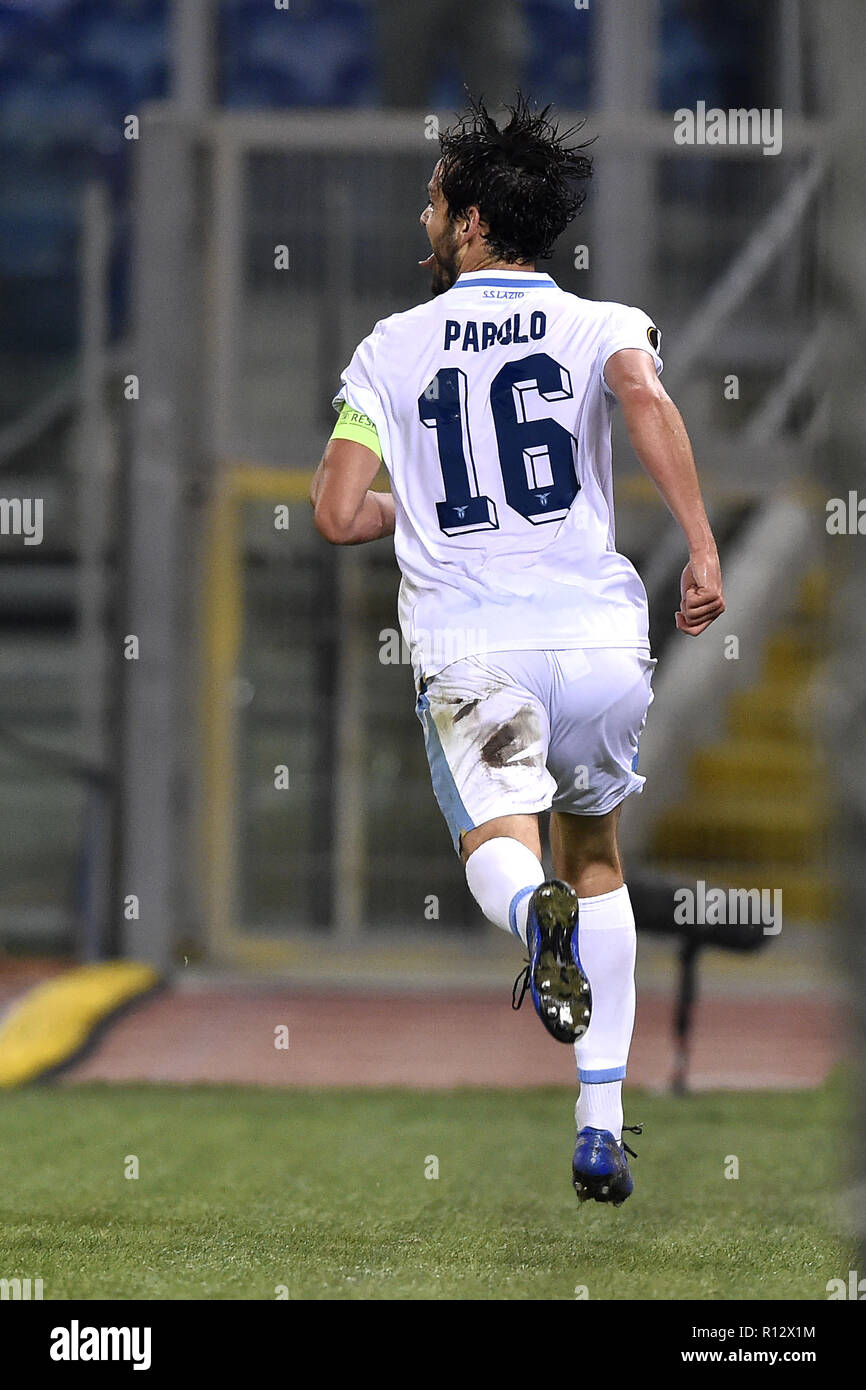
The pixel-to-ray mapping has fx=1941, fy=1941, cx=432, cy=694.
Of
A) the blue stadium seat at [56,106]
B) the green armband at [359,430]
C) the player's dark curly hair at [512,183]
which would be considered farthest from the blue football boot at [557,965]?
the blue stadium seat at [56,106]

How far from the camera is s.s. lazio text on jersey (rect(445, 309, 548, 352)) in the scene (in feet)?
12.4

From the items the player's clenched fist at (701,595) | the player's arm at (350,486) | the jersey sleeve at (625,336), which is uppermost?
the jersey sleeve at (625,336)

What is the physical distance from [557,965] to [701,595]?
764mm

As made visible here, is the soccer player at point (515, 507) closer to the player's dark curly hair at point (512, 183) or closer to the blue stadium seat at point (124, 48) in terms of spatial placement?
the player's dark curly hair at point (512, 183)

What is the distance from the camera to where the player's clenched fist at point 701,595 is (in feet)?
11.7

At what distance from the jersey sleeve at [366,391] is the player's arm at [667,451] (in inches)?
18.4

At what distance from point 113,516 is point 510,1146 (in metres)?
5.14

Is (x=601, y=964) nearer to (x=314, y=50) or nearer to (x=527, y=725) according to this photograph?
(x=527, y=725)

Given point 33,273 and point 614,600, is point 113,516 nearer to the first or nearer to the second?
point 33,273

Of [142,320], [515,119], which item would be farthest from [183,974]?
[515,119]

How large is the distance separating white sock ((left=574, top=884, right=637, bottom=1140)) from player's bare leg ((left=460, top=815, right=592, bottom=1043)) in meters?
0.42

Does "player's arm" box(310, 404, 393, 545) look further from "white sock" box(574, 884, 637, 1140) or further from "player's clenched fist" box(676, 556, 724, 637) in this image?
"white sock" box(574, 884, 637, 1140)

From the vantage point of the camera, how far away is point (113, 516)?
10031mm

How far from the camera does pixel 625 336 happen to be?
3.74m
